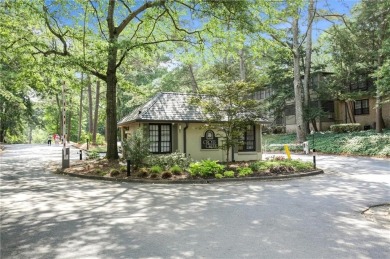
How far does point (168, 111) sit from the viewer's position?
60.3 ft

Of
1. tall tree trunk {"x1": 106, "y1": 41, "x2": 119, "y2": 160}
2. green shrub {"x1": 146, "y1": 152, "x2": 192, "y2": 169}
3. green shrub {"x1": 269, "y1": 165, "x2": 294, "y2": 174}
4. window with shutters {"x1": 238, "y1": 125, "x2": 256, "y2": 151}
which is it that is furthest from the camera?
window with shutters {"x1": 238, "y1": 125, "x2": 256, "y2": 151}

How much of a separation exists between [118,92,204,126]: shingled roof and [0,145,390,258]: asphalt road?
23.4ft

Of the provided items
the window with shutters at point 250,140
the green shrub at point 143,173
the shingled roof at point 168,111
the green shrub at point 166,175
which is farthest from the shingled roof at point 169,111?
the green shrub at point 166,175

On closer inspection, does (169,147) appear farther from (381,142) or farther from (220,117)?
(381,142)

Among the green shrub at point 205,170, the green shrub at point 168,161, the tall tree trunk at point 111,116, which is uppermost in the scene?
the tall tree trunk at point 111,116

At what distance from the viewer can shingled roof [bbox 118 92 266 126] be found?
17.5 metres

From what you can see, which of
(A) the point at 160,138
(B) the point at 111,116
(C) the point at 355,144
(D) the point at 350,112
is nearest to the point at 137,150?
(A) the point at 160,138

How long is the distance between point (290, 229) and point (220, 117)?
10.1 meters

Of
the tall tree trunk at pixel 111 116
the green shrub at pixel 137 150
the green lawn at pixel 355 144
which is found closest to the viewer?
the green shrub at pixel 137 150

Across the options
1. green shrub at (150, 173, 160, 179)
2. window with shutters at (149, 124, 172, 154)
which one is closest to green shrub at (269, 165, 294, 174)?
green shrub at (150, 173, 160, 179)

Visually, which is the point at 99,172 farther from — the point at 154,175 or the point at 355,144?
A: the point at 355,144

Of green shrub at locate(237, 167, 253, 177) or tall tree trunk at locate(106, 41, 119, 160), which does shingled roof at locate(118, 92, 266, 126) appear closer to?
tall tree trunk at locate(106, 41, 119, 160)

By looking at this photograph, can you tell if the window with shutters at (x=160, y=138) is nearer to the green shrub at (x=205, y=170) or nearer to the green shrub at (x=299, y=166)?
the green shrub at (x=205, y=170)

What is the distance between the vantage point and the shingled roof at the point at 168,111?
1748 cm
